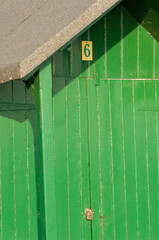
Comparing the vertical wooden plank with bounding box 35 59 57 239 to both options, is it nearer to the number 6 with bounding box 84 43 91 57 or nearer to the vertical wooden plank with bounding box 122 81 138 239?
the number 6 with bounding box 84 43 91 57

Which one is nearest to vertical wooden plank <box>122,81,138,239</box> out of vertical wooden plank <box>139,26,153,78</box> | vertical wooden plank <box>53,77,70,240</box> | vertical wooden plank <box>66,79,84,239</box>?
vertical wooden plank <box>139,26,153,78</box>

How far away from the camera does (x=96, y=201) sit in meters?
4.90

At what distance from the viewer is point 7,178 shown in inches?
176

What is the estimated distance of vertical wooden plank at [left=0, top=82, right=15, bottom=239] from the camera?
4.46 metres

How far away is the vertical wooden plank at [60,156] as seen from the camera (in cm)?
459

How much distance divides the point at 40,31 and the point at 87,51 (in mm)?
1262

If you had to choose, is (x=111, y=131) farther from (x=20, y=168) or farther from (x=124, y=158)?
(x=20, y=168)

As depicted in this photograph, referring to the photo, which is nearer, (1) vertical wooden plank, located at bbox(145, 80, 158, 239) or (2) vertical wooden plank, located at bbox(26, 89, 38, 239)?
(2) vertical wooden plank, located at bbox(26, 89, 38, 239)

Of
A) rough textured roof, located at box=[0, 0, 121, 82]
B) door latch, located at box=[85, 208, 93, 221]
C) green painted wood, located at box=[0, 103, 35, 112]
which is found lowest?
door latch, located at box=[85, 208, 93, 221]

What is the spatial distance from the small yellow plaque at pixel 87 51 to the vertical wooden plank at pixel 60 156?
355mm

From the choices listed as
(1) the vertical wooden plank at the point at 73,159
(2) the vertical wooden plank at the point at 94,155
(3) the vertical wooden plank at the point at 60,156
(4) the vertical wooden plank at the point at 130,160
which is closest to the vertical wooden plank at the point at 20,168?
(3) the vertical wooden plank at the point at 60,156

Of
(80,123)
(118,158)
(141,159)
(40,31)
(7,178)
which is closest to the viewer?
(40,31)

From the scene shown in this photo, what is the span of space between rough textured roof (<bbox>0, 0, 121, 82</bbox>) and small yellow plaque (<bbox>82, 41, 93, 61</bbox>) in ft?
2.51

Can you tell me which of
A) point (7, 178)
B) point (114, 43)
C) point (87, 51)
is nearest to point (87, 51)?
point (87, 51)
